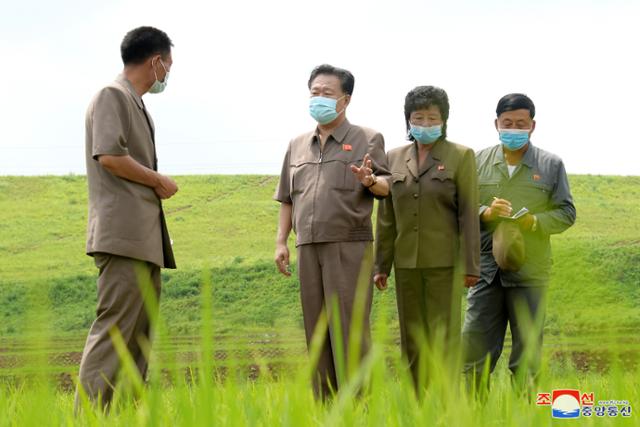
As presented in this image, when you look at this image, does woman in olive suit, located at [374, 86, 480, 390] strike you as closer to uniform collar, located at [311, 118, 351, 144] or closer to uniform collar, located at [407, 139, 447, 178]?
uniform collar, located at [407, 139, 447, 178]

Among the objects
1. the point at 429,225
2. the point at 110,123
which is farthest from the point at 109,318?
the point at 429,225

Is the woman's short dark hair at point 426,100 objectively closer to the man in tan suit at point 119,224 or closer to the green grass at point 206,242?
the man in tan suit at point 119,224

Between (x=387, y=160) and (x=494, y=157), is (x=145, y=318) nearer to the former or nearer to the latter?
(x=387, y=160)

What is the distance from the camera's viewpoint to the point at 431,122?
4461mm

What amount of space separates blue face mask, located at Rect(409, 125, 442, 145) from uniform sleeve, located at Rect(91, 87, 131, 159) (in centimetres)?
152

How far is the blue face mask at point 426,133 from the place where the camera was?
4469mm

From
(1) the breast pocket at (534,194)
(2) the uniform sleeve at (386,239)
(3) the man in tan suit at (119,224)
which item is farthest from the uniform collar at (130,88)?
(1) the breast pocket at (534,194)

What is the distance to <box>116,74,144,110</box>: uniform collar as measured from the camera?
12.7 ft

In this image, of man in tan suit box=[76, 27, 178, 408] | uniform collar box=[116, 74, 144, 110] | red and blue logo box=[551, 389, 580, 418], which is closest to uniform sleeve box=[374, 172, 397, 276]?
man in tan suit box=[76, 27, 178, 408]

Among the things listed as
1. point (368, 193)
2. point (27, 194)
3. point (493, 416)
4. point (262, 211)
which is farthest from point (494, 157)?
point (27, 194)

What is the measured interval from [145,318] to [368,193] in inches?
50.4

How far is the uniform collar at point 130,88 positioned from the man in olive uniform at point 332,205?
0.93 m

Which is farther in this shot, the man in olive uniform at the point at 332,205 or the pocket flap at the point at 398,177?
the pocket flap at the point at 398,177

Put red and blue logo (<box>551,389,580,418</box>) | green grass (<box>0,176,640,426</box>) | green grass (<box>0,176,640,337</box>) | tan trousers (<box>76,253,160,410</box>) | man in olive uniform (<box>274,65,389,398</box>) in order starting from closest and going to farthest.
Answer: green grass (<box>0,176,640,426</box>), red and blue logo (<box>551,389,580,418</box>), tan trousers (<box>76,253,160,410</box>), man in olive uniform (<box>274,65,389,398</box>), green grass (<box>0,176,640,337</box>)
